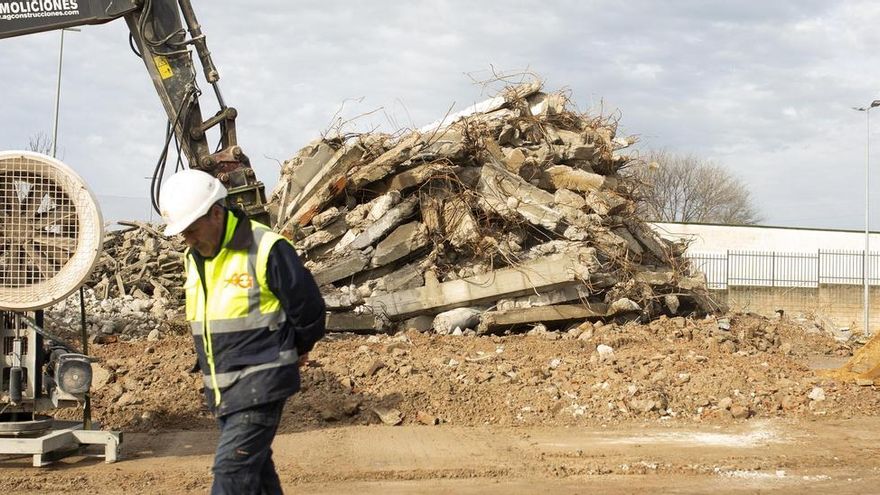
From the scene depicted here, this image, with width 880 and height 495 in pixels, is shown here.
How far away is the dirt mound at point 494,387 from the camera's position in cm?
871

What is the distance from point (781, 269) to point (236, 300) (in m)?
27.8

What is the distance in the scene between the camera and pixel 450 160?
12.8 m

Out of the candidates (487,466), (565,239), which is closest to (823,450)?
(487,466)

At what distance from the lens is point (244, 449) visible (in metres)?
3.87

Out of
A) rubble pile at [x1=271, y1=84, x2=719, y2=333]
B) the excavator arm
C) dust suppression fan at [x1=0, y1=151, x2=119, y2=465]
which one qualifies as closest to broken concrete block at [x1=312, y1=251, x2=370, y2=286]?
rubble pile at [x1=271, y1=84, x2=719, y2=333]

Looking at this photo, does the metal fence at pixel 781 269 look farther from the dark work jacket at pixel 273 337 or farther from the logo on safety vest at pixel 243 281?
the logo on safety vest at pixel 243 281

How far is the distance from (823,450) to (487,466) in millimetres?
2971

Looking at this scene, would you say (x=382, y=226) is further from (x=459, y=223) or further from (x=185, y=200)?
(x=185, y=200)

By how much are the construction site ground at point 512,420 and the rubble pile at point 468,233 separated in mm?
621

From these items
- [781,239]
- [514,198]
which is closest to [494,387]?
[514,198]

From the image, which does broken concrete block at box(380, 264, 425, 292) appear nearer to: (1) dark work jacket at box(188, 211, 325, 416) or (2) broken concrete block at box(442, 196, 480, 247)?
(2) broken concrete block at box(442, 196, 480, 247)

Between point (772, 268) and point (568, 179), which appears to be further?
point (772, 268)

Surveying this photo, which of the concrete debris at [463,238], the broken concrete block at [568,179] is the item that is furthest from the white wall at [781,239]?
the broken concrete block at [568,179]

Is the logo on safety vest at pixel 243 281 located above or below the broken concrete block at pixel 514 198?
below
